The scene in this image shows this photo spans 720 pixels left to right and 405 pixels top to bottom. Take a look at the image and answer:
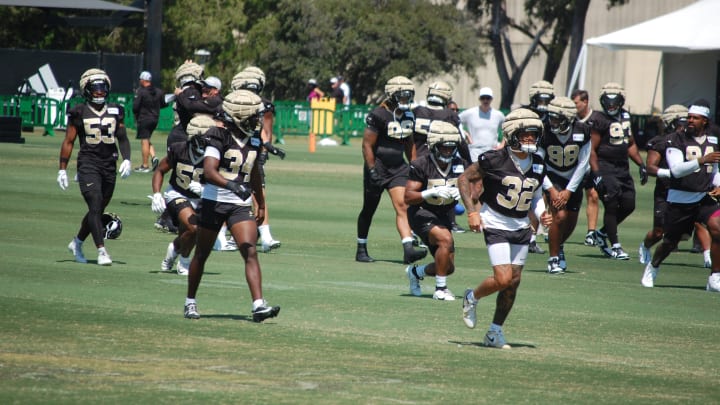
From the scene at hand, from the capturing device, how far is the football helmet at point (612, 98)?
1825 centimetres

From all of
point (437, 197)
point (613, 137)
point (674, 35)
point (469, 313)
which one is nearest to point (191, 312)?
point (469, 313)

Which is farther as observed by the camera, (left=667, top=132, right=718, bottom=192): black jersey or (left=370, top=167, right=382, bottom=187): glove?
(left=370, top=167, right=382, bottom=187): glove

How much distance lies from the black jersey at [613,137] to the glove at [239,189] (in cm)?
890

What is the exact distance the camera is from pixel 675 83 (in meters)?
42.2

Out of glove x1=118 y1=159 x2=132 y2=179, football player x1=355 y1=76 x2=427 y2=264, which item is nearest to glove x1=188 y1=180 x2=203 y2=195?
glove x1=118 y1=159 x2=132 y2=179

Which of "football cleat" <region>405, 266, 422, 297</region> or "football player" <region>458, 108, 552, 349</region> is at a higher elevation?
"football player" <region>458, 108, 552, 349</region>

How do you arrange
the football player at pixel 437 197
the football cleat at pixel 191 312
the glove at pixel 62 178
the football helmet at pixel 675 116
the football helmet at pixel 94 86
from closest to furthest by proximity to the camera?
the football cleat at pixel 191 312, the football player at pixel 437 197, the football helmet at pixel 94 86, the glove at pixel 62 178, the football helmet at pixel 675 116

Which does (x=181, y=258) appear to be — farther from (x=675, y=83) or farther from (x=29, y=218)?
(x=675, y=83)

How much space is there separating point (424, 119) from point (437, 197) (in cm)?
403

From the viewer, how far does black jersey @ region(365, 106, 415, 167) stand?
15.8m

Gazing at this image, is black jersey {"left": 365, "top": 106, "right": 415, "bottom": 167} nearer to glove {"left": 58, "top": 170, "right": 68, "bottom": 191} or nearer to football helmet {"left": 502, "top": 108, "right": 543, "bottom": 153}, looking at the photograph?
glove {"left": 58, "top": 170, "right": 68, "bottom": 191}

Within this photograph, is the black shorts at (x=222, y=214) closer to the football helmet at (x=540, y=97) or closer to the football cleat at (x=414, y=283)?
the football cleat at (x=414, y=283)

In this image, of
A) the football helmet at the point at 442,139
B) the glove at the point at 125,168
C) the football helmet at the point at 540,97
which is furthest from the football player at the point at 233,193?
the football helmet at the point at 540,97

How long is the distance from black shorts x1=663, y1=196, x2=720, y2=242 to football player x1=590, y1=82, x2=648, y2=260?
3.41 m
